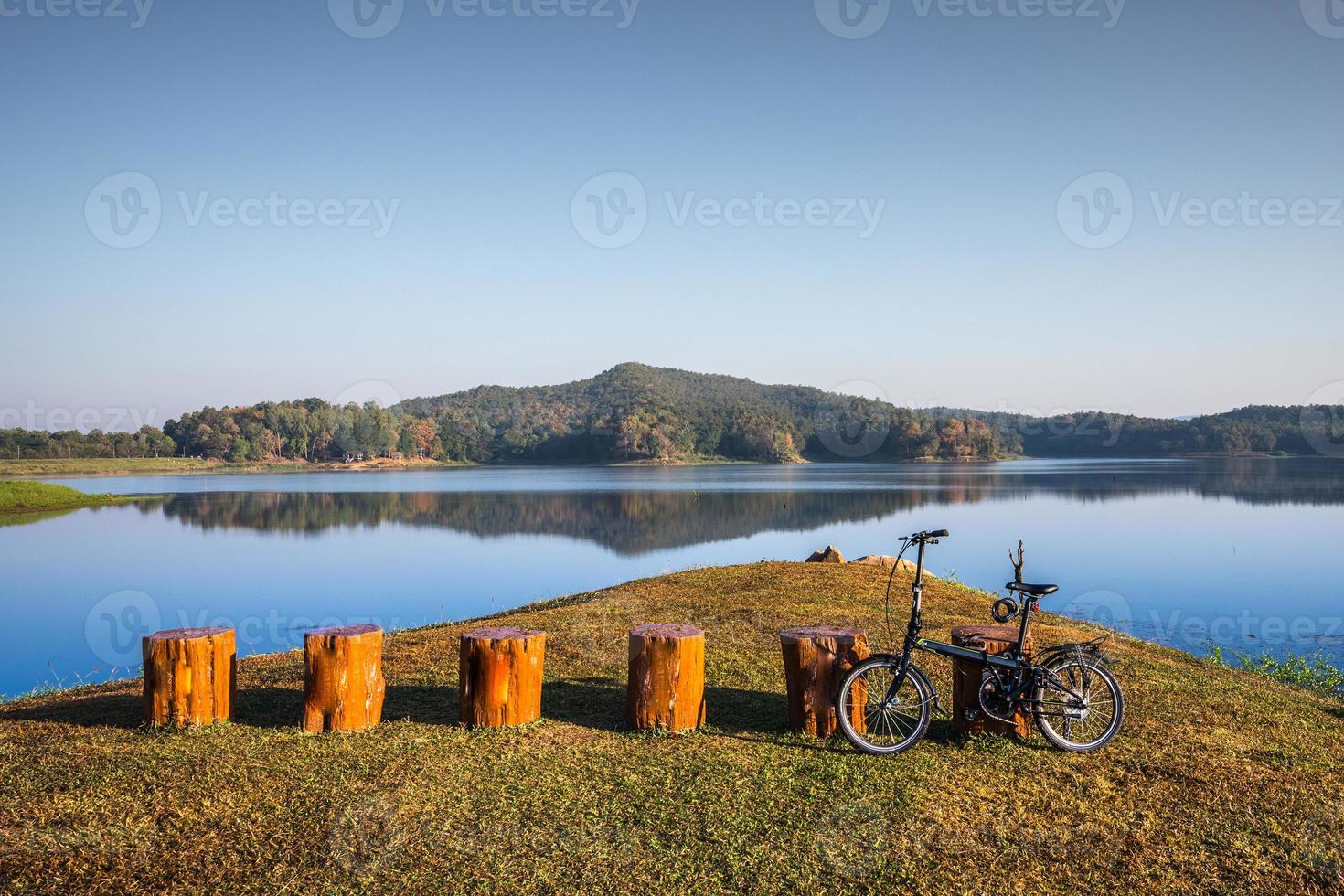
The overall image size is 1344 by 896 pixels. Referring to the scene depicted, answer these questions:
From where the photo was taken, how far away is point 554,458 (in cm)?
14925

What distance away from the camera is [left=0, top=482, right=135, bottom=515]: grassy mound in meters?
49.9

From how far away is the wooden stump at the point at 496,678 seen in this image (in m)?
7.16

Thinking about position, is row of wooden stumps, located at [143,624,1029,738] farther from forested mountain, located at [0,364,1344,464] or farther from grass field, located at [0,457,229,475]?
forested mountain, located at [0,364,1344,464]

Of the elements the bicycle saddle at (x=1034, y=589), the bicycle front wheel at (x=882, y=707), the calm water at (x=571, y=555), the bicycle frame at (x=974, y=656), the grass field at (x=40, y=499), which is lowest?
the calm water at (x=571, y=555)

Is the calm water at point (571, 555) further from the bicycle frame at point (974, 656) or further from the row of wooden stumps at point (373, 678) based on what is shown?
the bicycle frame at point (974, 656)

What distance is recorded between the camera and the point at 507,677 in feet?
23.6

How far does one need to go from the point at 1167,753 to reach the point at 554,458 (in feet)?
475

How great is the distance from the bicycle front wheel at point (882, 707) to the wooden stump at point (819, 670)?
53 millimetres

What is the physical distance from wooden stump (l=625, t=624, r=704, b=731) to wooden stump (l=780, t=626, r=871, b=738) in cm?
77

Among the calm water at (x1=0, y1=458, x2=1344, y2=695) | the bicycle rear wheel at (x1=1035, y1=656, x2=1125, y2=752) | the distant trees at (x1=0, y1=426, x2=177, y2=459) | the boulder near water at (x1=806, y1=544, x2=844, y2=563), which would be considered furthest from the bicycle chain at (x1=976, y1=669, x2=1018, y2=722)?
the distant trees at (x1=0, y1=426, x2=177, y2=459)

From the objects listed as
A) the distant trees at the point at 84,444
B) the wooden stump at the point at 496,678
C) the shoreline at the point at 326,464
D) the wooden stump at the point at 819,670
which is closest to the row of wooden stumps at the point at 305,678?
the wooden stump at the point at 496,678

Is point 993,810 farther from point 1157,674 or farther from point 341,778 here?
point 1157,674

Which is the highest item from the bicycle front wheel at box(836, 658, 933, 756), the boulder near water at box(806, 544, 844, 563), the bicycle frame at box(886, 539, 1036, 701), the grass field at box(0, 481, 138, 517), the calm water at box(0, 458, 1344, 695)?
the bicycle frame at box(886, 539, 1036, 701)

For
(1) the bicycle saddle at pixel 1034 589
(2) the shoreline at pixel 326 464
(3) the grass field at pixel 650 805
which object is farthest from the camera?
(2) the shoreline at pixel 326 464
